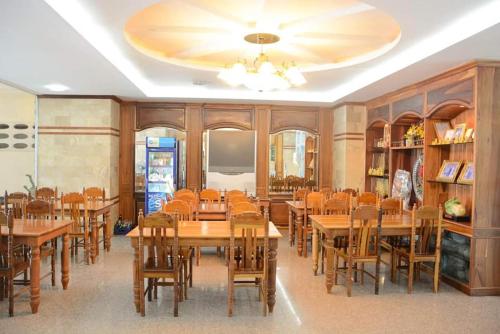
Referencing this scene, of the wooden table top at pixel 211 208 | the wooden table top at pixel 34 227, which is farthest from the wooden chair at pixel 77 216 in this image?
the wooden table top at pixel 211 208

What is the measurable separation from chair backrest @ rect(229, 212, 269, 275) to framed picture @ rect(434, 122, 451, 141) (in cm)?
323

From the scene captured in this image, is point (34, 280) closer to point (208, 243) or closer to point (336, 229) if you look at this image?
point (208, 243)

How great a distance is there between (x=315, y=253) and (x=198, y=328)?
2.14 m

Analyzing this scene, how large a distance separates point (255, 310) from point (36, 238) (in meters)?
2.27

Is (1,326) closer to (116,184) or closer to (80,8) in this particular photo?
(80,8)

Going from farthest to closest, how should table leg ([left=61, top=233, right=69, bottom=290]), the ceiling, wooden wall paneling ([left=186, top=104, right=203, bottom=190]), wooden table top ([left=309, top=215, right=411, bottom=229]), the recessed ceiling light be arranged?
wooden wall paneling ([left=186, top=104, right=203, bottom=190]), the recessed ceiling light, wooden table top ([left=309, top=215, right=411, bottom=229]), table leg ([left=61, top=233, right=69, bottom=290]), the ceiling

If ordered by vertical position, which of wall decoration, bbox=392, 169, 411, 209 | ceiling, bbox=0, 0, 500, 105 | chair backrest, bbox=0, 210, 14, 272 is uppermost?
ceiling, bbox=0, 0, 500, 105

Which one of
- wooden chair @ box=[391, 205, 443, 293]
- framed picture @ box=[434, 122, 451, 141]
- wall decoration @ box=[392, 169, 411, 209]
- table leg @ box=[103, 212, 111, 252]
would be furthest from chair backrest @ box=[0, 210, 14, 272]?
wall decoration @ box=[392, 169, 411, 209]

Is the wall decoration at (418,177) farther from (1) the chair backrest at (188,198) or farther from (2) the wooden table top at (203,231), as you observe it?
(1) the chair backrest at (188,198)

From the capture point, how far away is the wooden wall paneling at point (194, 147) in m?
8.48

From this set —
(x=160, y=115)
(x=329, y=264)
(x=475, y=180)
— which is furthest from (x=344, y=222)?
(x=160, y=115)

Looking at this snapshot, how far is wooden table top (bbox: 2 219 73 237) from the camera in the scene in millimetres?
3889

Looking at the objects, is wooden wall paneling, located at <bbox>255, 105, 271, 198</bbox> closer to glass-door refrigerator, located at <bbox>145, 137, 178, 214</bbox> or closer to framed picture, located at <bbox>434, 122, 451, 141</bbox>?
glass-door refrigerator, located at <bbox>145, 137, 178, 214</bbox>

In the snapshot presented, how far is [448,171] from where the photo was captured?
5.30m
